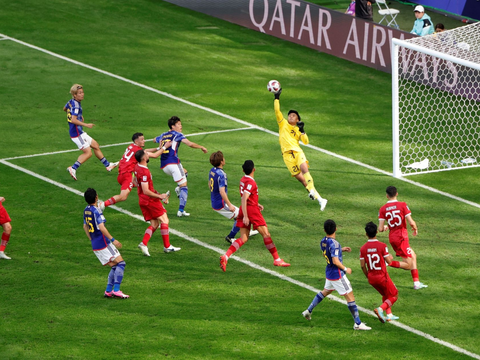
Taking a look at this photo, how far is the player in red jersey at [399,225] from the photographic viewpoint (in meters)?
11.6

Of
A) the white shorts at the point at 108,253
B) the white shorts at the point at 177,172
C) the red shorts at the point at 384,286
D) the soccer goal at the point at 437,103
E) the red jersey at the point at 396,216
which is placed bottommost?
the white shorts at the point at 108,253

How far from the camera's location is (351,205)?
15.2m

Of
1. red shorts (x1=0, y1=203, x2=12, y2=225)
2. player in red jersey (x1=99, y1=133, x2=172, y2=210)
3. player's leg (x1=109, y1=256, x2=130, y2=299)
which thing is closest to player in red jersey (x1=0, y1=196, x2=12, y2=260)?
red shorts (x1=0, y1=203, x2=12, y2=225)

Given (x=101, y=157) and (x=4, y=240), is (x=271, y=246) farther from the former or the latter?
(x=101, y=157)

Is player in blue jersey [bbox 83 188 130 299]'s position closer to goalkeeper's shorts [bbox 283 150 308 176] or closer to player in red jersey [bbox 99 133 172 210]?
player in red jersey [bbox 99 133 172 210]

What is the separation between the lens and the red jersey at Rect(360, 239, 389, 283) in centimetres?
1047

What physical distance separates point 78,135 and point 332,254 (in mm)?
8030

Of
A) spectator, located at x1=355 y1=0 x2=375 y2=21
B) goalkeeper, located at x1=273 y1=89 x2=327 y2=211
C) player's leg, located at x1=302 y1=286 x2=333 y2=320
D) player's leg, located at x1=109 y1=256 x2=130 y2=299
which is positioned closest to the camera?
player's leg, located at x1=302 y1=286 x2=333 y2=320

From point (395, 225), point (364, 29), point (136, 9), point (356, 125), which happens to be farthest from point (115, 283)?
point (136, 9)

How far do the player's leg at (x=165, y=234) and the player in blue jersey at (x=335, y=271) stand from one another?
10.8ft

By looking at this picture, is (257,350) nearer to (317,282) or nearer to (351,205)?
(317,282)

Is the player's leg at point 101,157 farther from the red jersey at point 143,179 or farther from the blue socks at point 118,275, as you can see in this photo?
the blue socks at point 118,275

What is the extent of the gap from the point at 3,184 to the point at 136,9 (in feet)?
50.9

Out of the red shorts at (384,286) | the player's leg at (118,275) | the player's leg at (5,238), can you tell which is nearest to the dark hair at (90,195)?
Answer: the player's leg at (118,275)
